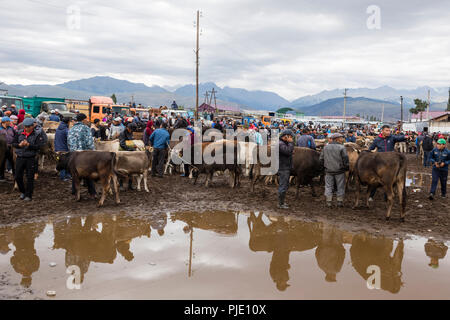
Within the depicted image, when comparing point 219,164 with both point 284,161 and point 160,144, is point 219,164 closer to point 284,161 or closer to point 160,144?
point 160,144

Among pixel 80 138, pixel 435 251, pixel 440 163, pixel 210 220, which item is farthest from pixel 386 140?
pixel 80 138

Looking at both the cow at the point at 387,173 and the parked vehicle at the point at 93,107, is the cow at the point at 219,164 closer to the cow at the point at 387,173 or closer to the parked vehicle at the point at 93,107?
the cow at the point at 387,173

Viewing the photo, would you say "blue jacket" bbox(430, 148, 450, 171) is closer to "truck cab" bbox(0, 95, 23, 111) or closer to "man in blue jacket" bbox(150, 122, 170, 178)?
"man in blue jacket" bbox(150, 122, 170, 178)

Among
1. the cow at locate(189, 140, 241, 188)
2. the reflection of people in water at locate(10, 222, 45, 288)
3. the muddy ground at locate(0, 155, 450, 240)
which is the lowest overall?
the reflection of people in water at locate(10, 222, 45, 288)

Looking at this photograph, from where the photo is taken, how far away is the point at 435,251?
630cm

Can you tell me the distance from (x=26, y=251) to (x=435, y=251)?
6.92m

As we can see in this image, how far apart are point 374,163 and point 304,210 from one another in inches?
77.7

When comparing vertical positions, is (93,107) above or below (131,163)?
above

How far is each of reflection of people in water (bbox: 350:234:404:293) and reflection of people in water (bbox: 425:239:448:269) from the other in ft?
1.43

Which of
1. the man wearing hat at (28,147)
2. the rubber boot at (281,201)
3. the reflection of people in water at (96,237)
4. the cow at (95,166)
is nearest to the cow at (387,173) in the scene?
the rubber boot at (281,201)

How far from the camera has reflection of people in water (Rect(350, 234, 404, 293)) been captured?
16.8ft

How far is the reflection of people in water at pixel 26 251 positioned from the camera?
16.6 feet

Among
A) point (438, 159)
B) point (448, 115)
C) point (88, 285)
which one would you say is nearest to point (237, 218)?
point (88, 285)

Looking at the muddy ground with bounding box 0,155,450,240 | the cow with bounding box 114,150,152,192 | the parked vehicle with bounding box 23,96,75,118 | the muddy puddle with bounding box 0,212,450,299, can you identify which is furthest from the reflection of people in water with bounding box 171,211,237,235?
the parked vehicle with bounding box 23,96,75,118
